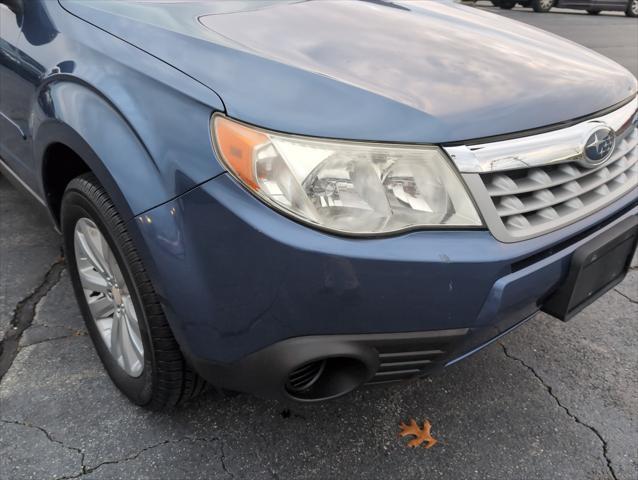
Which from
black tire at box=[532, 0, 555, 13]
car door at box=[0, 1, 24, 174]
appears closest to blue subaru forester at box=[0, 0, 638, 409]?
car door at box=[0, 1, 24, 174]

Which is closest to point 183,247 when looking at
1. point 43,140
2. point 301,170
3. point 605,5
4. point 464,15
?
point 301,170

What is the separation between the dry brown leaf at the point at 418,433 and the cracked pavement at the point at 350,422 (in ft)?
0.08

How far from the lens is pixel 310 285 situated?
1.25m

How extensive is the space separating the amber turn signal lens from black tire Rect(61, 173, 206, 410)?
42 centimetres

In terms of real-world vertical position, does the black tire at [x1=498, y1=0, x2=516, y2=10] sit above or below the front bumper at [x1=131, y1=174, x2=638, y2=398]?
below

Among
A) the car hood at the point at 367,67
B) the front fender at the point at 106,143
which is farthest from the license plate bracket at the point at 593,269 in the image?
the front fender at the point at 106,143

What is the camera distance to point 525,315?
5.15 feet

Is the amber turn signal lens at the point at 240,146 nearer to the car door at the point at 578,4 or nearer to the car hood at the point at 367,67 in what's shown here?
the car hood at the point at 367,67

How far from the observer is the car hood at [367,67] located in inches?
52.2

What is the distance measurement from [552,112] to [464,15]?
94 centimetres

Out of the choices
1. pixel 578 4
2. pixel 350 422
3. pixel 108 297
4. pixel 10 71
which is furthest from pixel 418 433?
pixel 578 4

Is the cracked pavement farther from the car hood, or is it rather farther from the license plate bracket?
the car hood

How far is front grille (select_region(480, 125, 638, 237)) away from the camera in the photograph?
1.40 m

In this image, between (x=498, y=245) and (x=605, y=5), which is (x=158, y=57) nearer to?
(x=498, y=245)
